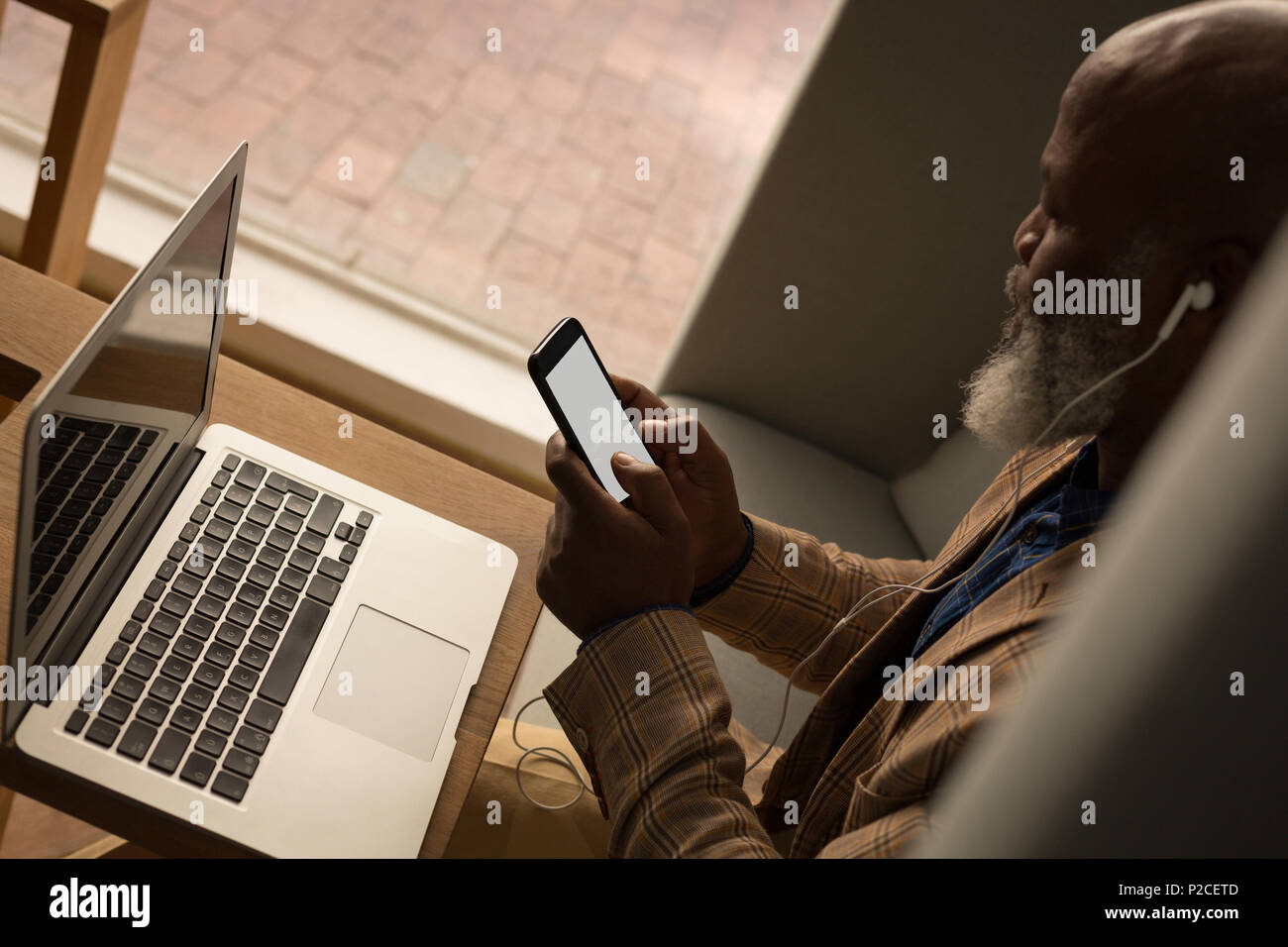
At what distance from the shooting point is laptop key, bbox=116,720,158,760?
2.26ft

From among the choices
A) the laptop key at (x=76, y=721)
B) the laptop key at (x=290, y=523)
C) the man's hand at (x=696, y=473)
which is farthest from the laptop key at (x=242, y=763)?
the man's hand at (x=696, y=473)

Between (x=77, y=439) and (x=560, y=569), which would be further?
(x=560, y=569)

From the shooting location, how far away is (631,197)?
2.27 metres

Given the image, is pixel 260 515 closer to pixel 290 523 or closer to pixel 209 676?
pixel 290 523

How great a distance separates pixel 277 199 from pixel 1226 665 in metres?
2.13

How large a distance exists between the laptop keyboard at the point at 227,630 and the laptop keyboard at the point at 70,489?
0.08 metres

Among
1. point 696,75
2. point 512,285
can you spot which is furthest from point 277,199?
point 696,75

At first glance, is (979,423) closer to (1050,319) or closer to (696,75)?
(1050,319)

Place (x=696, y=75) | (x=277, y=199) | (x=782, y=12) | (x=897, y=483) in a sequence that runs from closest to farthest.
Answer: (x=897, y=483), (x=277, y=199), (x=696, y=75), (x=782, y=12)

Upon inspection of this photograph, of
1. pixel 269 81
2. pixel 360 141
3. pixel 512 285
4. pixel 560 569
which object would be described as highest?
pixel 269 81

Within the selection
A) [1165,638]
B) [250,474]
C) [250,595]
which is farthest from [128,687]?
[1165,638]

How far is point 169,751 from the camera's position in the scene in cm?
70

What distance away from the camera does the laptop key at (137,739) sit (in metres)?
0.69

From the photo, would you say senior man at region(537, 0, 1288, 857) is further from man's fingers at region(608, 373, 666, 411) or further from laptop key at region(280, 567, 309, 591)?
laptop key at region(280, 567, 309, 591)
